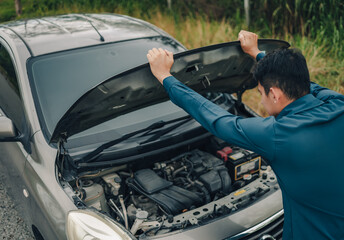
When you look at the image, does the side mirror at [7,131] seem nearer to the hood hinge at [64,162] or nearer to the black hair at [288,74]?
the hood hinge at [64,162]

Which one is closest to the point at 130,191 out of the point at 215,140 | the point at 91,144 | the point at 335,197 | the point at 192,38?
the point at 91,144

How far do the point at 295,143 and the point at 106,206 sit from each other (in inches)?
51.5

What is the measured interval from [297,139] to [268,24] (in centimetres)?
572

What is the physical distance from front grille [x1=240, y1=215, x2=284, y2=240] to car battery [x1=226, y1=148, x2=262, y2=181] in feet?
1.57

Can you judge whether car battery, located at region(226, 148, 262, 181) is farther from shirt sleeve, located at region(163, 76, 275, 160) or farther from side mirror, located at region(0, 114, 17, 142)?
side mirror, located at region(0, 114, 17, 142)

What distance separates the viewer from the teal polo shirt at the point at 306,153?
1412mm

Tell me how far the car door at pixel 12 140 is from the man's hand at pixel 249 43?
154cm

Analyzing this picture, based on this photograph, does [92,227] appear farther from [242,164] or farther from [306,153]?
[242,164]

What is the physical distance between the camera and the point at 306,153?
4.61 feet

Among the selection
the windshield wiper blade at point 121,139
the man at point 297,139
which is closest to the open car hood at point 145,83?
the windshield wiper blade at point 121,139

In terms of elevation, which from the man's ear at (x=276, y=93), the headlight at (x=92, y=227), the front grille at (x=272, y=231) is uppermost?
the man's ear at (x=276, y=93)

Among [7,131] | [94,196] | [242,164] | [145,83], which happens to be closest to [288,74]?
[145,83]

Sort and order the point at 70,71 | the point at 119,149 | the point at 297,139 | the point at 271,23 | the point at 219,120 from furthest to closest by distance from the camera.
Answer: the point at 271,23
the point at 70,71
the point at 119,149
the point at 219,120
the point at 297,139

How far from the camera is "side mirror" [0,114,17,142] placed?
2.27 metres
